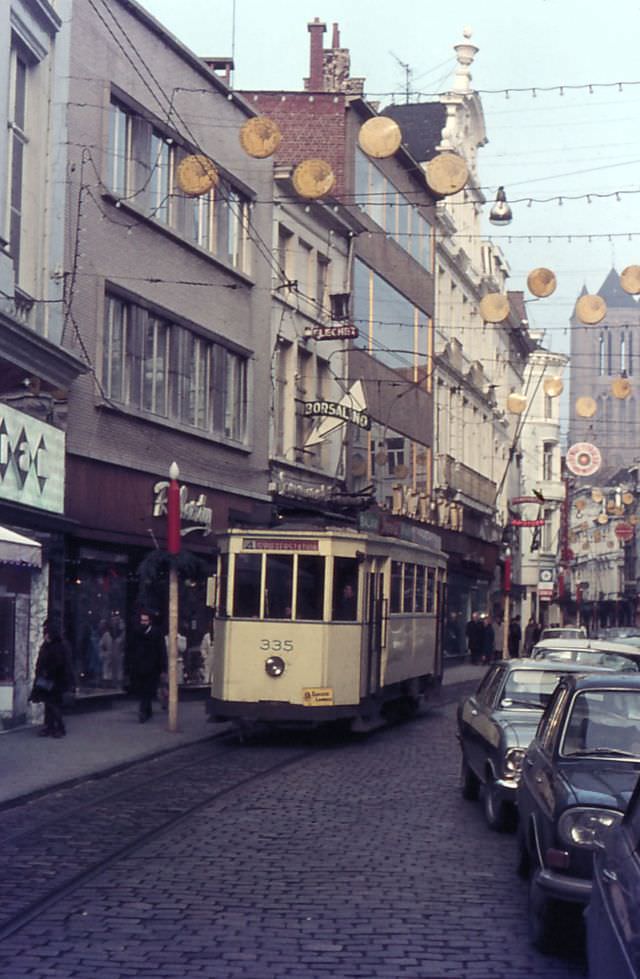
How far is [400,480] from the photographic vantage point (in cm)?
4728

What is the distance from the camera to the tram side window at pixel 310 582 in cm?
2089

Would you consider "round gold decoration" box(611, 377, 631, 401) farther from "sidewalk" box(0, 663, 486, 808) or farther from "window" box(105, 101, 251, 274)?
"sidewalk" box(0, 663, 486, 808)

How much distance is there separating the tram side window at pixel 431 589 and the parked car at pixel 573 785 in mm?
16701

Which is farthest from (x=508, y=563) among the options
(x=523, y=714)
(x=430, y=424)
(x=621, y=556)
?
(x=621, y=556)

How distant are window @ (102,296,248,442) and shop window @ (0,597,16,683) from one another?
568 centimetres

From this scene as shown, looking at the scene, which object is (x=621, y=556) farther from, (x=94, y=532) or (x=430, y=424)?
(x=94, y=532)

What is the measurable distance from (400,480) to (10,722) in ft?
86.3

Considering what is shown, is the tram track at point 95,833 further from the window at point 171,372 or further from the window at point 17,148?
the window at point 171,372

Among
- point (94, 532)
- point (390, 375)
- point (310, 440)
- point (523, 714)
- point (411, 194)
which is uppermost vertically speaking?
point (411, 194)

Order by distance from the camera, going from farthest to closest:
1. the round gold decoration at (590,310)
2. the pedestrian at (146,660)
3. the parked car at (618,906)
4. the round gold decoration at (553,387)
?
the round gold decoration at (553,387), the round gold decoration at (590,310), the pedestrian at (146,660), the parked car at (618,906)

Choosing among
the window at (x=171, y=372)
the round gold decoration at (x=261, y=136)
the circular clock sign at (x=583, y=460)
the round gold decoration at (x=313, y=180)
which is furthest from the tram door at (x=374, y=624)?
the circular clock sign at (x=583, y=460)

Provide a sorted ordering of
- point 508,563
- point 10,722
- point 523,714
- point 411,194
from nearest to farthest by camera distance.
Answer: point 523,714 → point 10,722 → point 508,563 → point 411,194

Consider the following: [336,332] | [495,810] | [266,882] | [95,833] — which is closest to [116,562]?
[336,332]

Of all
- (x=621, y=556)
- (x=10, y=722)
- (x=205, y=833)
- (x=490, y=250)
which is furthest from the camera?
(x=621, y=556)
